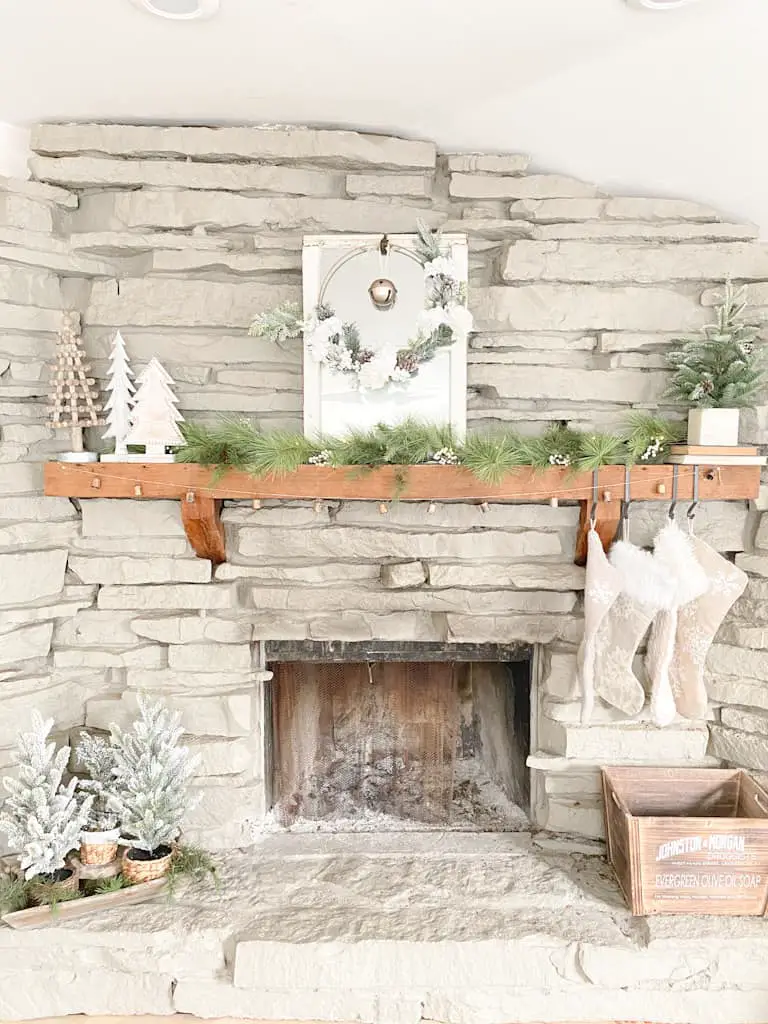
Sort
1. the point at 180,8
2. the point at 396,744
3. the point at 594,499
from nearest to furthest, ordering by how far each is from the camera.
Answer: the point at 180,8 → the point at 594,499 → the point at 396,744

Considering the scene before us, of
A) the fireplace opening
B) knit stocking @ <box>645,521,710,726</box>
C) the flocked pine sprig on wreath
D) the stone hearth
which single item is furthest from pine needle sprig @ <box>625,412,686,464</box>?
the stone hearth

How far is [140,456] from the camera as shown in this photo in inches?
90.7

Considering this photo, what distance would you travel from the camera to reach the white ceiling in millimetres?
1799

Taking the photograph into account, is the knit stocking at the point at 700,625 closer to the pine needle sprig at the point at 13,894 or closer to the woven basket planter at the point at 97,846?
the woven basket planter at the point at 97,846

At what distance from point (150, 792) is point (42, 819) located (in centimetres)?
28

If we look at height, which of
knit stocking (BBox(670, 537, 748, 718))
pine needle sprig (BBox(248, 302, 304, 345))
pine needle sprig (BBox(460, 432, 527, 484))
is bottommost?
knit stocking (BBox(670, 537, 748, 718))

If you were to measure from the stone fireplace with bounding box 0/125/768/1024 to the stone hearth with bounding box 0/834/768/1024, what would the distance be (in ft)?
0.19

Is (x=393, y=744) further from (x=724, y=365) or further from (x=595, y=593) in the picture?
(x=724, y=365)

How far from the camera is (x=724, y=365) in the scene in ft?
7.38

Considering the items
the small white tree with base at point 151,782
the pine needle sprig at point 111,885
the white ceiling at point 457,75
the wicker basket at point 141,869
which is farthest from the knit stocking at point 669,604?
the pine needle sprig at point 111,885

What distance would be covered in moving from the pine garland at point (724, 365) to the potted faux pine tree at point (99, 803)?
79.1 inches

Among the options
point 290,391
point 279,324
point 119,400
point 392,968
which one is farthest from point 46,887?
point 279,324

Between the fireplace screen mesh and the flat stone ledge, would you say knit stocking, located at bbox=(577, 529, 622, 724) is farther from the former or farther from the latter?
the flat stone ledge

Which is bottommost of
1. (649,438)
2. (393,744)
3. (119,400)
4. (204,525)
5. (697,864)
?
(697,864)
